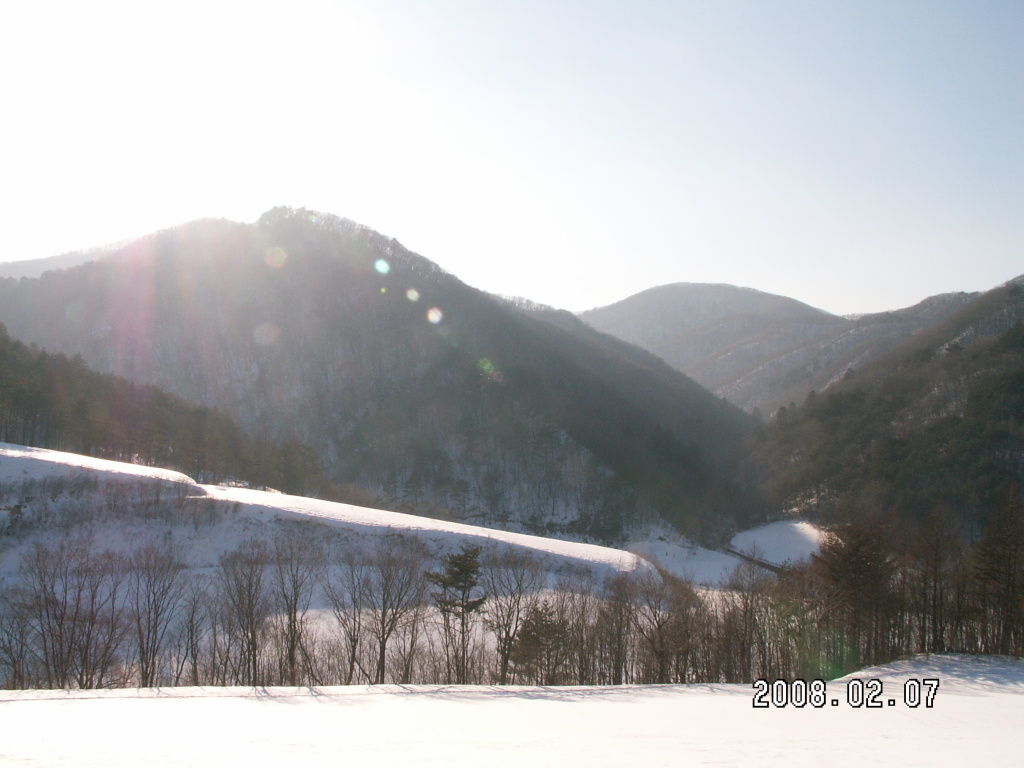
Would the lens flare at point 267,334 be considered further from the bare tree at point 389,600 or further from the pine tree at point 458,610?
the pine tree at point 458,610

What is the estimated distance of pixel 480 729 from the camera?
595 inches

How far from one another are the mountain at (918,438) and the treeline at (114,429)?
66561mm

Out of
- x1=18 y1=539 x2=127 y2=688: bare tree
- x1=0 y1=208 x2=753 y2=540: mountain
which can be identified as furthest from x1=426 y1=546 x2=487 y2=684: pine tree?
x1=0 y1=208 x2=753 y2=540: mountain

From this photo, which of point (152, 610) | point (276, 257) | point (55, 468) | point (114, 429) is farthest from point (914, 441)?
point (276, 257)

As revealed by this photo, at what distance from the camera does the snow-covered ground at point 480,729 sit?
480 inches

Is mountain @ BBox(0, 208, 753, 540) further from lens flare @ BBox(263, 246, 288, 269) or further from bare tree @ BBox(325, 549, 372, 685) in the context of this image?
bare tree @ BBox(325, 549, 372, 685)

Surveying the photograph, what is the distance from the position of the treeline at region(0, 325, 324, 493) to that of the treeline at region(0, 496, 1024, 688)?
31560 millimetres

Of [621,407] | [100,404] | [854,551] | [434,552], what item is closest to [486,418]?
[621,407]

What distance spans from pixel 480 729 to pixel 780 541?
75625mm

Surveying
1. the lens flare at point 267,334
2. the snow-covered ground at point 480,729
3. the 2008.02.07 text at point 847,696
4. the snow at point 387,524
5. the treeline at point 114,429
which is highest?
the lens flare at point 267,334

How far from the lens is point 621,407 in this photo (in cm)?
13100

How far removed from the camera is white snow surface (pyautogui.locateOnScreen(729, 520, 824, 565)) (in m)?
73.2

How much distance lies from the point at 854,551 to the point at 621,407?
99297 millimetres

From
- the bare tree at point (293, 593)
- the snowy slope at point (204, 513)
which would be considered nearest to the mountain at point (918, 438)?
the snowy slope at point (204, 513)
